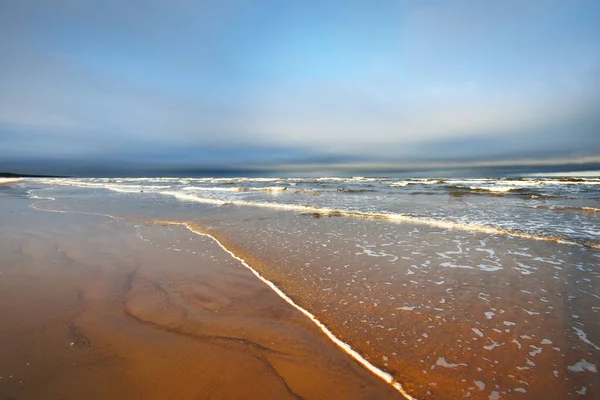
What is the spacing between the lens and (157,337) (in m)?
3.40

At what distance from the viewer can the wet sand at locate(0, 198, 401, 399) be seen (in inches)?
103

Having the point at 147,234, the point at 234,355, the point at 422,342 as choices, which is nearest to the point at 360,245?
the point at 422,342

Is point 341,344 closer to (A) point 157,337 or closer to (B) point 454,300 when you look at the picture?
(A) point 157,337

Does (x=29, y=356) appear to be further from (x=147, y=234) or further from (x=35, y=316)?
(x=147, y=234)

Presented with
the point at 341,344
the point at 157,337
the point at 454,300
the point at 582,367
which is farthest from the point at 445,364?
the point at 157,337

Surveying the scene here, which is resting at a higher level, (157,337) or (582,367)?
(157,337)

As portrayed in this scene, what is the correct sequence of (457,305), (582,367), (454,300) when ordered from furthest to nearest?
(454,300) → (457,305) → (582,367)

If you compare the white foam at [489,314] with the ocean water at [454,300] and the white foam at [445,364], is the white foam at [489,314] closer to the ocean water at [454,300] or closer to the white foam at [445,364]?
the ocean water at [454,300]

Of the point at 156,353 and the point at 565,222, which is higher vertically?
the point at 156,353

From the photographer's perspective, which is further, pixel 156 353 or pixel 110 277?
pixel 110 277

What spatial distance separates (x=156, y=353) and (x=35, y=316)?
1.96 m

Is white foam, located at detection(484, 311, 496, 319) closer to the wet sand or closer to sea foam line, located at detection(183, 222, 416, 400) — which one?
sea foam line, located at detection(183, 222, 416, 400)

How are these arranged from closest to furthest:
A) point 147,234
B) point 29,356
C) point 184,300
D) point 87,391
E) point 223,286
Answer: point 87,391, point 29,356, point 184,300, point 223,286, point 147,234

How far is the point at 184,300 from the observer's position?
445 centimetres
